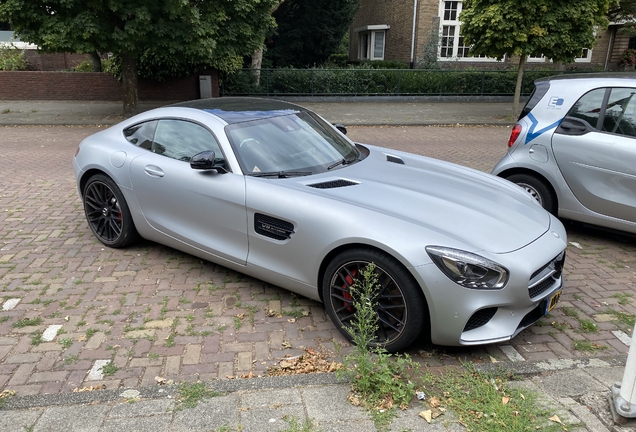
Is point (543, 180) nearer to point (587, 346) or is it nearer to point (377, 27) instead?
point (587, 346)

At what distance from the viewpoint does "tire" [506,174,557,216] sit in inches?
219

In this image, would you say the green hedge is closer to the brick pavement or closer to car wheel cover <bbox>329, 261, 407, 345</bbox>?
the brick pavement

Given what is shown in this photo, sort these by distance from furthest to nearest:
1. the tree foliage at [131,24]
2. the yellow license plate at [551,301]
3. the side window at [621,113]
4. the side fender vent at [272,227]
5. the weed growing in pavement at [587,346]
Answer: the tree foliage at [131,24] < the side window at [621,113] < the side fender vent at [272,227] < the weed growing in pavement at [587,346] < the yellow license plate at [551,301]

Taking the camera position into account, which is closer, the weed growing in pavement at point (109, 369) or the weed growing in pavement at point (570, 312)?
the weed growing in pavement at point (109, 369)

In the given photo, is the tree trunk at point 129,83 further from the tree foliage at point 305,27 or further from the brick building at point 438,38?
the brick building at point 438,38

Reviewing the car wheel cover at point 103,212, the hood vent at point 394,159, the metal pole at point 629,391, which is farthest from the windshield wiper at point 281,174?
the metal pole at point 629,391

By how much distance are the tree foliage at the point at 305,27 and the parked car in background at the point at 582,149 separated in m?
19.9

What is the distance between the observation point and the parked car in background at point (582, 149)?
5.04m

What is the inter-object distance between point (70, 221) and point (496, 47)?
13.0 meters

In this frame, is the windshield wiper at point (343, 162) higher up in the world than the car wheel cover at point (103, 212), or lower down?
higher up

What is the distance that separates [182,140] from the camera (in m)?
4.47

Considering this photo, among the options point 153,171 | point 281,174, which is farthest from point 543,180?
point 153,171

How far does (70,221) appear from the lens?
5934 millimetres

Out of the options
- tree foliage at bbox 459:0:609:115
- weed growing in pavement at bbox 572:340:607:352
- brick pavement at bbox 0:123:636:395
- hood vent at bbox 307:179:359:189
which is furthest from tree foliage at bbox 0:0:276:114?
weed growing in pavement at bbox 572:340:607:352
